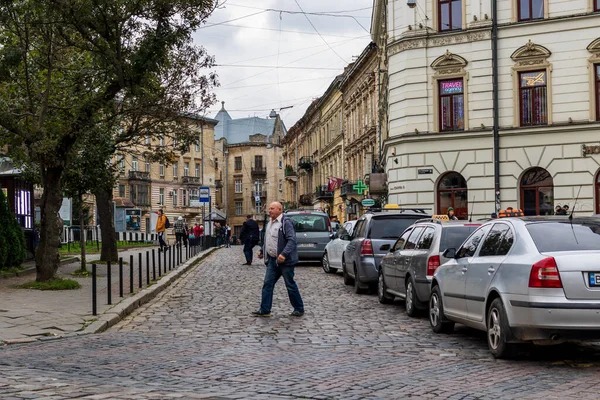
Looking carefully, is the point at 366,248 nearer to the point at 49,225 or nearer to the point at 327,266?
the point at 49,225

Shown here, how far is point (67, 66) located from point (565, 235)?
45.4ft

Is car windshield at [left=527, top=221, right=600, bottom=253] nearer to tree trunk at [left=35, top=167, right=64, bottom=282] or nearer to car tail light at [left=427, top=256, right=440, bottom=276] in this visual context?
car tail light at [left=427, top=256, right=440, bottom=276]

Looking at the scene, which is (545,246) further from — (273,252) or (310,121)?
(310,121)

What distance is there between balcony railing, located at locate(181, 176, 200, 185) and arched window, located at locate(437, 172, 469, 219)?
68.6 metres

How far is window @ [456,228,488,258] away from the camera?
10125mm

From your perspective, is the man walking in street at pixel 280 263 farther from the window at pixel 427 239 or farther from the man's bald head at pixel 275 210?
the window at pixel 427 239

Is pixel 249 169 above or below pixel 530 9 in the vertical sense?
above

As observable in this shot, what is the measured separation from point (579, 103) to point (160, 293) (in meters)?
18.7

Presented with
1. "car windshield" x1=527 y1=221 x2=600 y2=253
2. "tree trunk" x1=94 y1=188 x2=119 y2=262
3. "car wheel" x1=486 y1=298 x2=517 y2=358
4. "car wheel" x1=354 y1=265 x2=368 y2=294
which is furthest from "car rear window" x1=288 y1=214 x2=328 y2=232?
"car windshield" x1=527 y1=221 x2=600 y2=253

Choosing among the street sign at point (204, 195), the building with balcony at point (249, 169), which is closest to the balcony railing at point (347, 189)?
the street sign at point (204, 195)

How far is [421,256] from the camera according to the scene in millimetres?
12758

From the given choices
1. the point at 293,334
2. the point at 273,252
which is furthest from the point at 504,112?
the point at 293,334

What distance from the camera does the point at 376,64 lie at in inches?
1871

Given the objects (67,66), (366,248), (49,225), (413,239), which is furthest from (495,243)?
(67,66)
